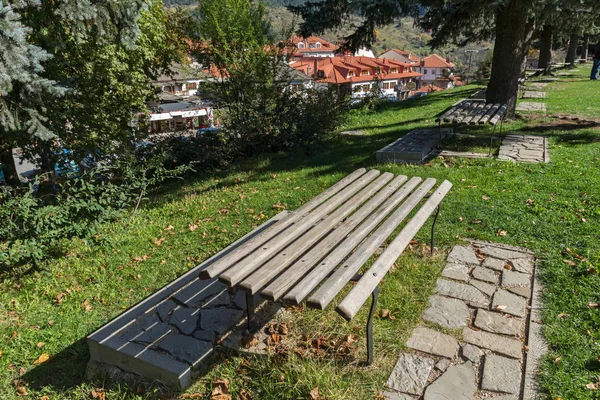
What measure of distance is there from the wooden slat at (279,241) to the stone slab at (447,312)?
3.85ft

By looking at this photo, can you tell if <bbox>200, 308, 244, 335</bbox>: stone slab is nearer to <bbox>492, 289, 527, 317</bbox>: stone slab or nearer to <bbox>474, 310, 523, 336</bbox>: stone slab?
<bbox>474, 310, 523, 336</bbox>: stone slab

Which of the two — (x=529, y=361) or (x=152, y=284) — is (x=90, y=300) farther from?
(x=529, y=361)

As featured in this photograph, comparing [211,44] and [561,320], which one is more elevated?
[211,44]

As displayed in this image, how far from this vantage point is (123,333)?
10.4 ft

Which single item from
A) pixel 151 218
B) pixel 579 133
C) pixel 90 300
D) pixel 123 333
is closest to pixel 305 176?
pixel 151 218

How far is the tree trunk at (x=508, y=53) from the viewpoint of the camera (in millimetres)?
8812

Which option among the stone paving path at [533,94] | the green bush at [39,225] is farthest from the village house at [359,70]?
the green bush at [39,225]

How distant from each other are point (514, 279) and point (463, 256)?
563mm

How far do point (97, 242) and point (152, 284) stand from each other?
4.54 ft

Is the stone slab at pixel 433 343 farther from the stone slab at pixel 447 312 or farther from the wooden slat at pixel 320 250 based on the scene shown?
the wooden slat at pixel 320 250

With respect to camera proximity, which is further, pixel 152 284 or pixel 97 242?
pixel 97 242

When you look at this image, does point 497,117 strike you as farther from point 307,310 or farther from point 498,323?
point 307,310

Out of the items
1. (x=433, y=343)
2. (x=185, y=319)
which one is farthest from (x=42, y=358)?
(x=433, y=343)

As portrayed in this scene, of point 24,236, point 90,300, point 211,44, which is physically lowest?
point 90,300
